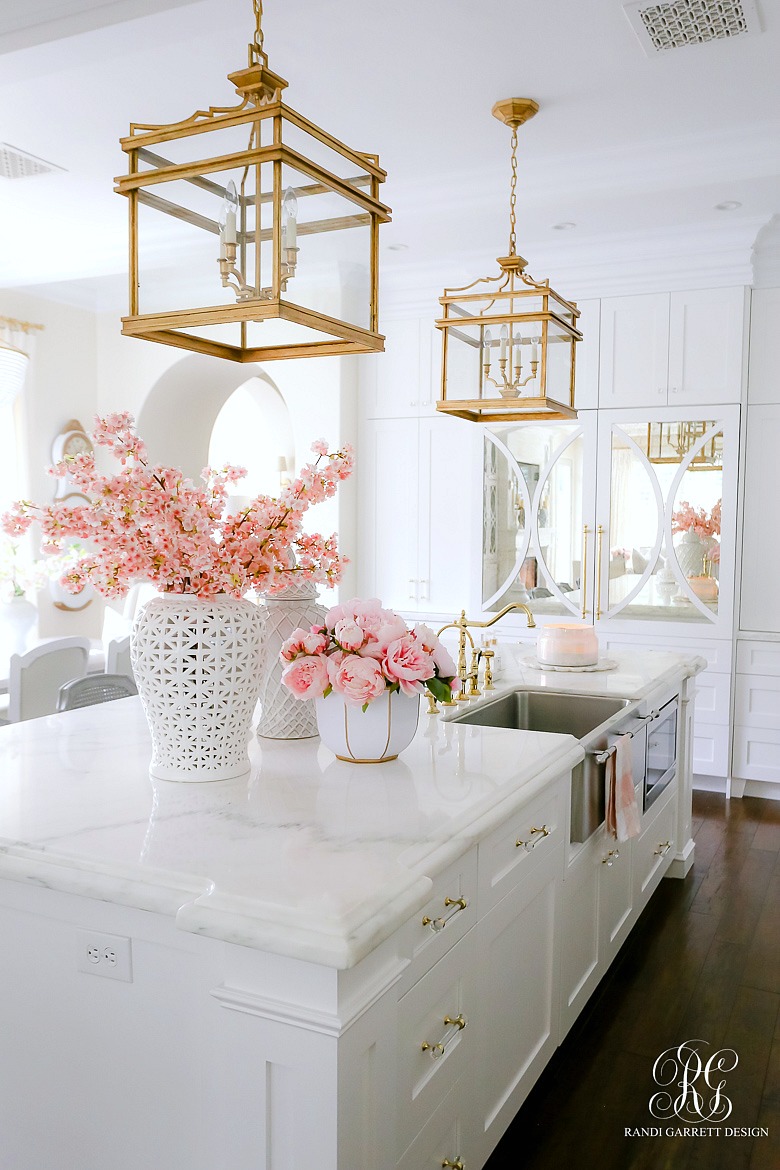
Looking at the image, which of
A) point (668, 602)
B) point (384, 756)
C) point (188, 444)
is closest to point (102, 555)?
point (384, 756)

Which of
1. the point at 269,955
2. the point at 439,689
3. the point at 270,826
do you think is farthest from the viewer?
the point at 439,689

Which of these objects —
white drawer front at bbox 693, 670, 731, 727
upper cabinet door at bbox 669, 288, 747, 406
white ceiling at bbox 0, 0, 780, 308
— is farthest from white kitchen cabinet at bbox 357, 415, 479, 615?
white drawer front at bbox 693, 670, 731, 727

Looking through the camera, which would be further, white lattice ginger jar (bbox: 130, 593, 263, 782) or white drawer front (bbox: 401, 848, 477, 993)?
white lattice ginger jar (bbox: 130, 593, 263, 782)

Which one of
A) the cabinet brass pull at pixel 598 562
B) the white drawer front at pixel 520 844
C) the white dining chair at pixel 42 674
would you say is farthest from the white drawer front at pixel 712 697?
the white dining chair at pixel 42 674

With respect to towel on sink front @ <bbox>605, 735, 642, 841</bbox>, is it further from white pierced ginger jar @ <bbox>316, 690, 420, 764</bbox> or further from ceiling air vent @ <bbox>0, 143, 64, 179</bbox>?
ceiling air vent @ <bbox>0, 143, 64, 179</bbox>

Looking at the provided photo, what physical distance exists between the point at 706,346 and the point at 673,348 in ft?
0.52

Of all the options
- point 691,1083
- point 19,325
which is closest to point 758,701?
point 691,1083

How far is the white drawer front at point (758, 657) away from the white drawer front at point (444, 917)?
3.61 metres

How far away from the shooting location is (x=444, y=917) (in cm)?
153

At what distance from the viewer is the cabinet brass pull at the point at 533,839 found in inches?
73.6

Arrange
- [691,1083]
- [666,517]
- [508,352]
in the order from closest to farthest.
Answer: [691,1083]
[508,352]
[666,517]

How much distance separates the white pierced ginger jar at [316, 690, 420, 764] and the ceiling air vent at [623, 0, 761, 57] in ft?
7.39

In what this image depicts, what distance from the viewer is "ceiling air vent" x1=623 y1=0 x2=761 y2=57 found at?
2783 mm

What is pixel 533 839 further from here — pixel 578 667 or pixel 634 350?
pixel 634 350
